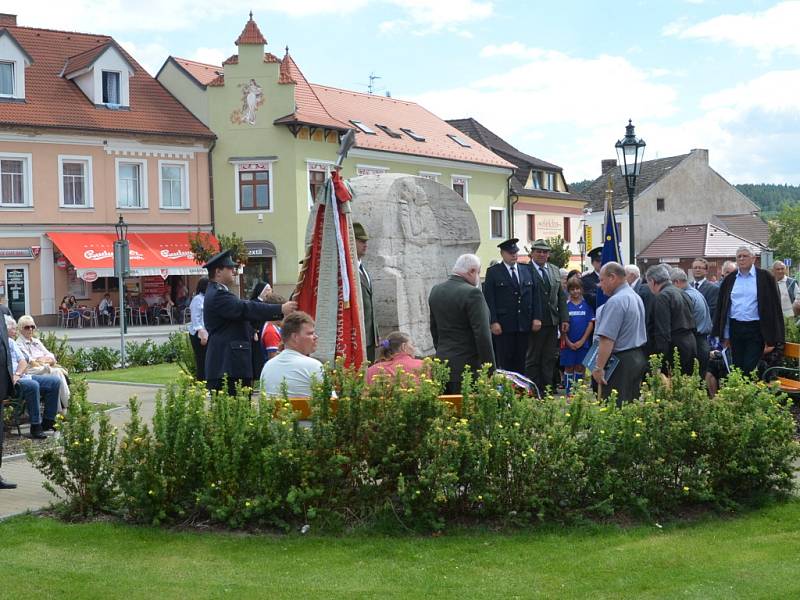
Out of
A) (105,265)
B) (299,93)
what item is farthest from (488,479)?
(299,93)

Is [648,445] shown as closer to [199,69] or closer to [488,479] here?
[488,479]

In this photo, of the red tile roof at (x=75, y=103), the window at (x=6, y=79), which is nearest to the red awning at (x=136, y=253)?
the red tile roof at (x=75, y=103)

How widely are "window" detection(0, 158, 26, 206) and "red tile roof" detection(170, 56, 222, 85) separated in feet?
29.6

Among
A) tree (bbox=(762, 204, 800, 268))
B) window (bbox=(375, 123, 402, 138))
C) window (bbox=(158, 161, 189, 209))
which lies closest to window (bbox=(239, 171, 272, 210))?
window (bbox=(158, 161, 189, 209))

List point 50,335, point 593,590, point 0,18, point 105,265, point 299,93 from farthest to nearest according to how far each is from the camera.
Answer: point 299,93 < point 0,18 < point 105,265 < point 50,335 < point 593,590

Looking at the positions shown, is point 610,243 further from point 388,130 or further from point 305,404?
point 388,130

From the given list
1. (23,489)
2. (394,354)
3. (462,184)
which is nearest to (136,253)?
(462,184)

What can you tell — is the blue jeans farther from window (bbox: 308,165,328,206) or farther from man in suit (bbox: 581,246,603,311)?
window (bbox: 308,165,328,206)

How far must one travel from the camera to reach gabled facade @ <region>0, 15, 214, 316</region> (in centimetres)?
3631

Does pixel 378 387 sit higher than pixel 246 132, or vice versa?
pixel 246 132

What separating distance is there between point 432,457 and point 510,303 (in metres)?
5.35

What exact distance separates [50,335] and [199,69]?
3201 cm

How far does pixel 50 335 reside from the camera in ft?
45.7

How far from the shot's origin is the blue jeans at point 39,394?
11141 mm
